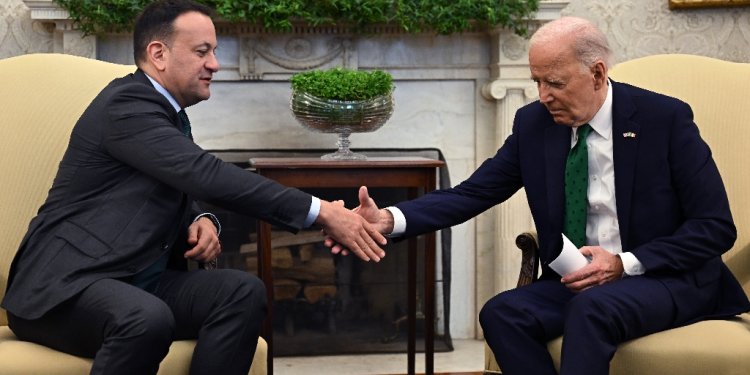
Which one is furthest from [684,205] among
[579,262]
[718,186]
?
[579,262]

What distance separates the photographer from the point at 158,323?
8.14 feet

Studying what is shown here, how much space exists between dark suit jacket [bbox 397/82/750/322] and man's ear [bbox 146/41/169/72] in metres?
1.00

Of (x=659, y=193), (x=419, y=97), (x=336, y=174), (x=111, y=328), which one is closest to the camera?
(x=111, y=328)

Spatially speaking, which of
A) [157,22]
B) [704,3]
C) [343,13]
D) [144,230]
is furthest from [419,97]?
[144,230]

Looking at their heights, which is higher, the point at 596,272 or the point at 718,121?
the point at 718,121

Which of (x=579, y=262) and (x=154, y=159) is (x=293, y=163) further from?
(x=579, y=262)

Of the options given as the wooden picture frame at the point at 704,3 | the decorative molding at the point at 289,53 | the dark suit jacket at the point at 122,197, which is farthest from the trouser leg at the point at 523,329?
the wooden picture frame at the point at 704,3

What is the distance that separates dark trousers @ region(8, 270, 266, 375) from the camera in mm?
2461

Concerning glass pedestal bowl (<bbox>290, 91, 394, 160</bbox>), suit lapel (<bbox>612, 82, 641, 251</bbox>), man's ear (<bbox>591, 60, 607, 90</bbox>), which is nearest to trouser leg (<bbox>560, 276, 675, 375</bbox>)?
suit lapel (<bbox>612, 82, 641, 251</bbox>)

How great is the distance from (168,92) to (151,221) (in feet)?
1.33

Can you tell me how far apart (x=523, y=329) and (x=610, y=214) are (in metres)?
0.41

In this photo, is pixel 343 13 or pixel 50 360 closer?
pixel 50 360

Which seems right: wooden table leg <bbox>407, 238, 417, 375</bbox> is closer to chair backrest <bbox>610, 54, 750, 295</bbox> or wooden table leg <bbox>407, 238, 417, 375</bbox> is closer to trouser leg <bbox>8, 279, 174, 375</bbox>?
chair backrest <bbox>610, 54, 750, 295</bbox>

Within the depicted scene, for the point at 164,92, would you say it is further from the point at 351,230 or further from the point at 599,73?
the point at 599,73
